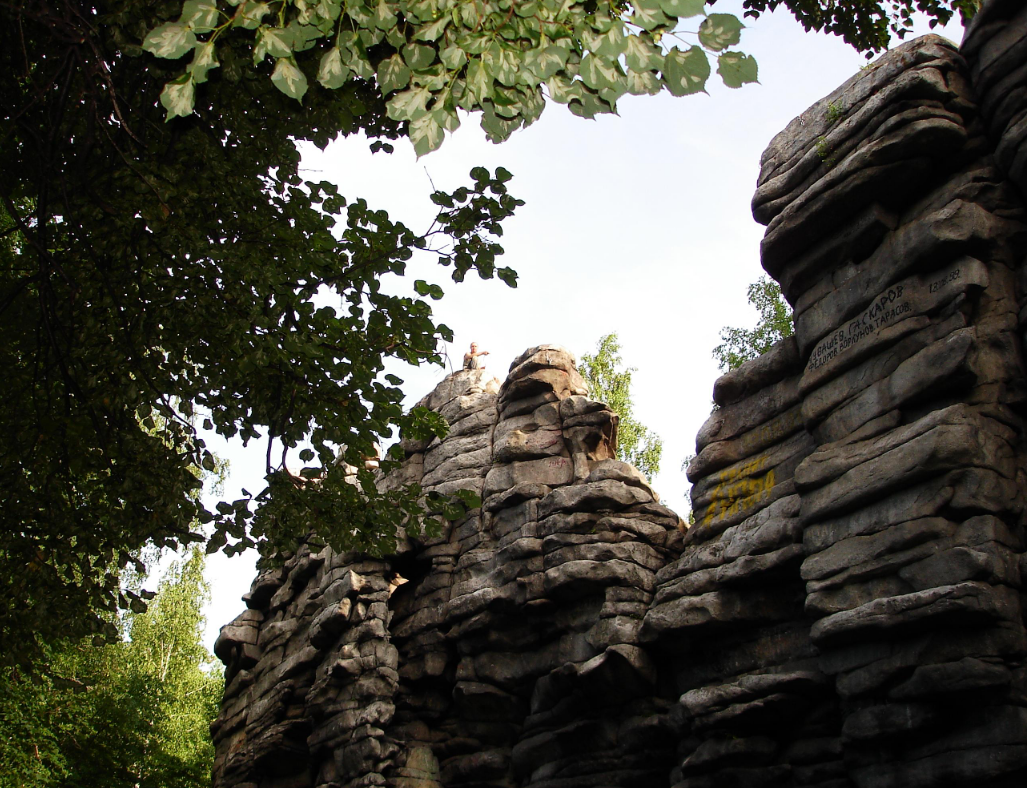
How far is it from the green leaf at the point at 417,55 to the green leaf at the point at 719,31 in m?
1.98

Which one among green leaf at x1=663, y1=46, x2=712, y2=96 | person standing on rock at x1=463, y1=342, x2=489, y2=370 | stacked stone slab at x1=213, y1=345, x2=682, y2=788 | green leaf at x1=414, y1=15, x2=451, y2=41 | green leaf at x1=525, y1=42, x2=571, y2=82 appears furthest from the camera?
person standing on rock at x1=463, y1=342, x2=489, y2=370

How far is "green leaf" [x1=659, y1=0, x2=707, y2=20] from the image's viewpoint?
5.48 m

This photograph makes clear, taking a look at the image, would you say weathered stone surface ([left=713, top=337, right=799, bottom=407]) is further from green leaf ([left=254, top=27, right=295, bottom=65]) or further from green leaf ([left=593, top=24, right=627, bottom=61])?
green leaf ([left=254, top=27, right=295, bottom=65])

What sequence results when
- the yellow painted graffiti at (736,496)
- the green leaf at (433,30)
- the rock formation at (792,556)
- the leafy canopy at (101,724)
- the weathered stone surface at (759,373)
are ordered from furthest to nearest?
the leafy canopy at (101,724), the weathered stone surface at (759,373), the yellow painted graffiti at (736,496), the rock formation at (792,556), the green leaf at (433,30)

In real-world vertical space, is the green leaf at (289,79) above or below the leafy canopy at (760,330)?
below

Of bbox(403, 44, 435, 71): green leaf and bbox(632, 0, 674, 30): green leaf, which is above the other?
bbox(403, 44, 435, 71): green leaf

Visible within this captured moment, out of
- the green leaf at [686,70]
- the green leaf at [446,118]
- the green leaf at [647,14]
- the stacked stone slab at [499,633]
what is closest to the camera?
the green leaf at [647,14]

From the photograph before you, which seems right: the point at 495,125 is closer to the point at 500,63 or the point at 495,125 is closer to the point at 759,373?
the point at 500,63

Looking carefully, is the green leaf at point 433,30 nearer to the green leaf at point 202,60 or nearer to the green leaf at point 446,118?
the green leaf at point 446,118

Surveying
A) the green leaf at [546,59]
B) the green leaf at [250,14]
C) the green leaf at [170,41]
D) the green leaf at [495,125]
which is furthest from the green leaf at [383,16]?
the green leaf at [170,41]

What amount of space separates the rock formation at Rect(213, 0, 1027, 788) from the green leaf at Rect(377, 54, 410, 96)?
8609 mm

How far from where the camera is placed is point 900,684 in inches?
446

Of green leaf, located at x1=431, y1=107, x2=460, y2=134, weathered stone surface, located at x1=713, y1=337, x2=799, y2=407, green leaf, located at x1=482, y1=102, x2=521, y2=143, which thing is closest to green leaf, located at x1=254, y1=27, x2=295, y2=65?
green leaf, located at x1=431, y1=107, x2=460, y2=134

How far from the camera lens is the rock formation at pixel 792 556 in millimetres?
11359
